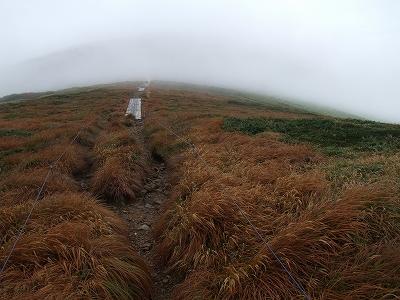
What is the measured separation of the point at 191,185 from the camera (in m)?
10.4

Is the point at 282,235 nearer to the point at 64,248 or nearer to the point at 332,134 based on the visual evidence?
the point at 64,248

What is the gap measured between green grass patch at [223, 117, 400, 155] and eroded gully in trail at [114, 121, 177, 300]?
6995 millimetres

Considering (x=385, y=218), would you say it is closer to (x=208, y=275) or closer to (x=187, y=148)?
(x=208, y=275)

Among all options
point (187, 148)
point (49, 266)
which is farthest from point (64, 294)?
point (187, 148)

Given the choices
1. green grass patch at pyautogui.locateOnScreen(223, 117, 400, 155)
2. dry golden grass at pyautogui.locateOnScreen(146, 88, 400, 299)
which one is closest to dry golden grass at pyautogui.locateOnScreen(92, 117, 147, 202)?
dry golden grass at pyautogui.locateOnScreen(146, 88, 400, 299)

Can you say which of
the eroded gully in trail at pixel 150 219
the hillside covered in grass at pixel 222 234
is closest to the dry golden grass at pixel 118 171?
the hillside covered in grass at pixel 222 234

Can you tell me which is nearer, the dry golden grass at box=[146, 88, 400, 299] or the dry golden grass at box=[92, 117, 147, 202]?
the dry golden grass at box=[146, 88, 400, 299]

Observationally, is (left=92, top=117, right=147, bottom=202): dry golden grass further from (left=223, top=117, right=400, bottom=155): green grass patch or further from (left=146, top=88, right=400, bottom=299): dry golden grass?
(left=223, top=117, right=400, bottom=155): green grass patch

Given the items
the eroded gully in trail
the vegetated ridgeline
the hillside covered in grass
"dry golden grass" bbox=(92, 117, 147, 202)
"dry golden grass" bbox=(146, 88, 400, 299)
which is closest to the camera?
"dry golden grass" bbox=(146, 88, 400, 299)

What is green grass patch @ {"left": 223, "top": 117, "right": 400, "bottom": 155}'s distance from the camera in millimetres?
15900

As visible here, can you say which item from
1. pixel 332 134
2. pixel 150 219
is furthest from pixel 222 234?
pixel 332 134

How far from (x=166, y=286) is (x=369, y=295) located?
3703 mm

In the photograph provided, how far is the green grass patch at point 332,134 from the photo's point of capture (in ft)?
52.2

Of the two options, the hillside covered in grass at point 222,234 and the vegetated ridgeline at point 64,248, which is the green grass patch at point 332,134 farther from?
the vegetated ridgeline at point 64,248
